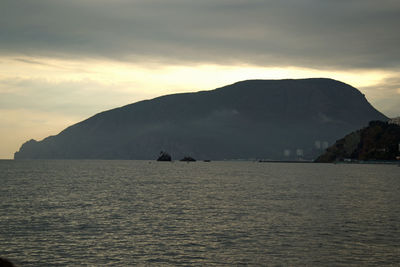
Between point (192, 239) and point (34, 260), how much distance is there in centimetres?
1581

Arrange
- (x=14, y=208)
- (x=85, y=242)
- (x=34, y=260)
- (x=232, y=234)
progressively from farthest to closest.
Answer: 1. (x=14, y=208)
2. (x=232, y=234)
3. (x=85, y=242)
4. (x=34, y=260)

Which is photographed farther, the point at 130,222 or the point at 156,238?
the point at 130,222

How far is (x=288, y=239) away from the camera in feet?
164

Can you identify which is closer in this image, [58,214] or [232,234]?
[232,234]

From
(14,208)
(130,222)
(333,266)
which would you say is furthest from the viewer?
(14,208)

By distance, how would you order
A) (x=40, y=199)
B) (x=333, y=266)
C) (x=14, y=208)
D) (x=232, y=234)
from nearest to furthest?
(x=333, y=266), (x=232, y=234), (x=14, y=208), (x=40, y=199)

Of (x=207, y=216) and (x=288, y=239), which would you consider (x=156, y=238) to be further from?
(x=207, y=216)

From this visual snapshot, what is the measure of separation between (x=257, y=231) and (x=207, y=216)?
14319 mm

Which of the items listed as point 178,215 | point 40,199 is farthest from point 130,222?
point 40,199

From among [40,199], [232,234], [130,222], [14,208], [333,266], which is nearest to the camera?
[333,266]

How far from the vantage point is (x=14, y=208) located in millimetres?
77688

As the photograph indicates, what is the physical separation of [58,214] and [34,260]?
2928 centimetres

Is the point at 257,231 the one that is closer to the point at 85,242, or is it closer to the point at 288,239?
the point at 288,239

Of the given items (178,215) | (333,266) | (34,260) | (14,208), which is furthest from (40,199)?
(333,266)
